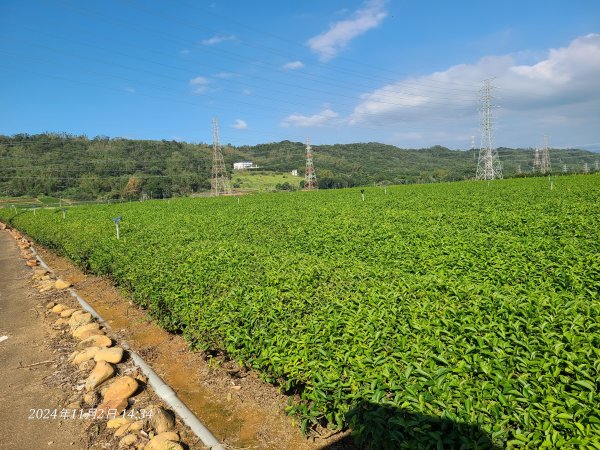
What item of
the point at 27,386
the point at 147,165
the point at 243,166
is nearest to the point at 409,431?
the point at 27,386

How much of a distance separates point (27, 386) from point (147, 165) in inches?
4077

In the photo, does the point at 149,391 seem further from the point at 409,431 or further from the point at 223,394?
the point at 409,431

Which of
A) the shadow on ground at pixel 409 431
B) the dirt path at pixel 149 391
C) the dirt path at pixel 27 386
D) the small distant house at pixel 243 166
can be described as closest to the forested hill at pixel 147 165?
the small distant house at pixel 243 166

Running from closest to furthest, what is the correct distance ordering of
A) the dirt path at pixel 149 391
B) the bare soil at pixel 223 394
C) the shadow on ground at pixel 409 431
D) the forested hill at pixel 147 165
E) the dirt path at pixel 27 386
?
the shadow on ground at pixel 409 431 < the bare soil at pixel 223 394 < the dirt path at pixel 149 391 < the dirt path at pixel 27 386 < the forested hill at pixel 147 165

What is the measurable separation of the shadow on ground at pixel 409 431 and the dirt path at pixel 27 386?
3298 millimetres

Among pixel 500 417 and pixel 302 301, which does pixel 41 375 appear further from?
pixel 500 417

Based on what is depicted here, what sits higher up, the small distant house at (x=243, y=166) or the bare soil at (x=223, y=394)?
the small distant house at (x=243, y=166)

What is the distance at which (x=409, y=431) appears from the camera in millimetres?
2506

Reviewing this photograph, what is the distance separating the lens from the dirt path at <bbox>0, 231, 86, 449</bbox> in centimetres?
426

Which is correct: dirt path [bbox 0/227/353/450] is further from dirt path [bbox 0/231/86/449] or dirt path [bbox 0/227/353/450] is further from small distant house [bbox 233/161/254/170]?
small distant house [bbox 233/161/254/170]

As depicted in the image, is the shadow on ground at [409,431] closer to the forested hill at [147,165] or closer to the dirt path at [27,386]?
the dirt path at [27,386]

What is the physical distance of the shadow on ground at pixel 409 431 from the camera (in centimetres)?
233

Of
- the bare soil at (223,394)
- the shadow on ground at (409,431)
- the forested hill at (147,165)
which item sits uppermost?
the forested hill at (147,165)

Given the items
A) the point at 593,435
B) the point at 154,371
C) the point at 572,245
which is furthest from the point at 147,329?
the point at 572,245
